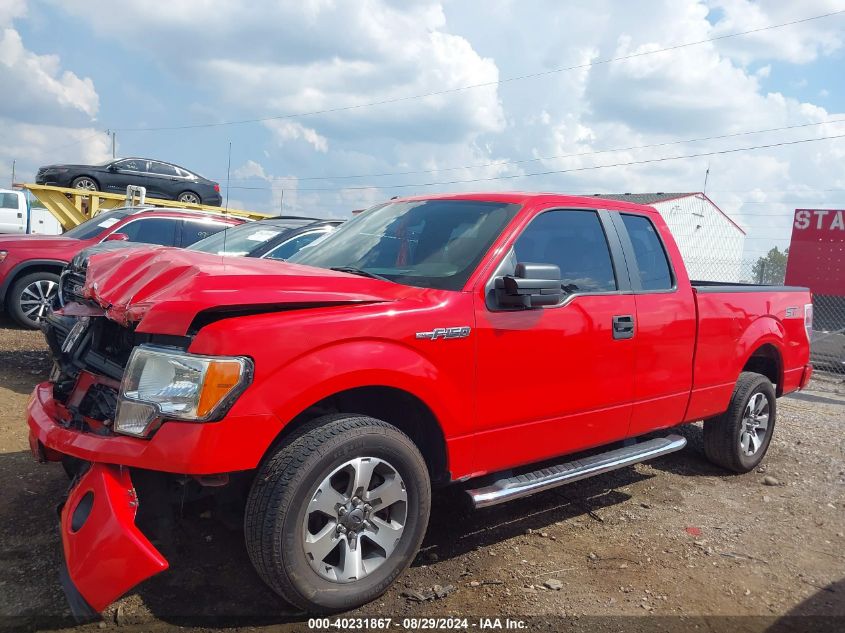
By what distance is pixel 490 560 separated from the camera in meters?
3.66

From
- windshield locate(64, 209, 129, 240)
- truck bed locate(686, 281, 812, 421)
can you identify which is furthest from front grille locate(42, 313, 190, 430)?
windshield locate(64, 209, 129, 240)

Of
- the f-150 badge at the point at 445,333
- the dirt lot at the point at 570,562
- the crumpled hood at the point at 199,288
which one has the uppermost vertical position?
the crumpled hood at the point at 199,288

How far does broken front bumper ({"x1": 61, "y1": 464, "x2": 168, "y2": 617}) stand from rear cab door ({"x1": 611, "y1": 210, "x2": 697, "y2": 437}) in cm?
291

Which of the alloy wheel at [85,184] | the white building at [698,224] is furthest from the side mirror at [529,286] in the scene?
the white building at [698,224]

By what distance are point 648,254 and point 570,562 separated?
208 centimetres

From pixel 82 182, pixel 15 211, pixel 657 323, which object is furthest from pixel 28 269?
pixel 15 211

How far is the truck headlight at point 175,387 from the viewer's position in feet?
8.59

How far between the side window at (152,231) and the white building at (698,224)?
100ft

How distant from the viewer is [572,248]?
4.09 meters

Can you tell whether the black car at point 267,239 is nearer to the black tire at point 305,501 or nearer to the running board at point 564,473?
the running board at point 564,473

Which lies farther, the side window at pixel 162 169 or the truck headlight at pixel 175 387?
the side window at pixel 162 169

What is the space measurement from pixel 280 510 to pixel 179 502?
489 mm

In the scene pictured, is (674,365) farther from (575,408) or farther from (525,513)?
(525,513)

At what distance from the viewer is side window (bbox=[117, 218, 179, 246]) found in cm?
948
